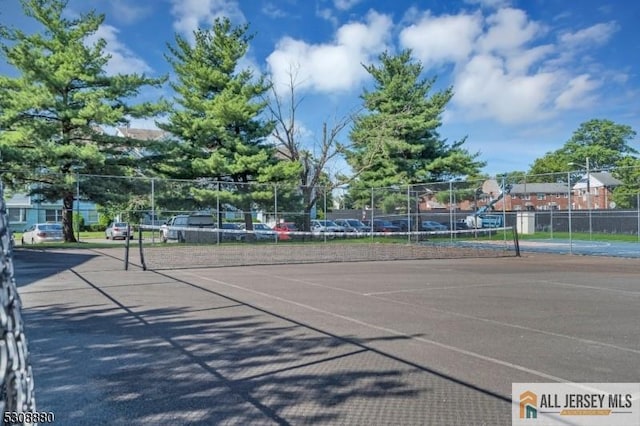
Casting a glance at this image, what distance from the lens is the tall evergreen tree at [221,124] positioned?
27625mm

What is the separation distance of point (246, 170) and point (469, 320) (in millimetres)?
22808

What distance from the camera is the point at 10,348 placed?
1.42 meters

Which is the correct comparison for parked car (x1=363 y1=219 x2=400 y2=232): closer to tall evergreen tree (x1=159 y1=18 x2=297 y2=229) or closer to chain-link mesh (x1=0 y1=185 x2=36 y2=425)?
tall evergreen tree (x1=159 y1=18 x2=297 y2=229)

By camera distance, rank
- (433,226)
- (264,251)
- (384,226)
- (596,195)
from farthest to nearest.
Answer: (433,226) → (596,195) → (384,226) → (264,251)

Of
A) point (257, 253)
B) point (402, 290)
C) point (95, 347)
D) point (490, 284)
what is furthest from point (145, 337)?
point (257, 253)

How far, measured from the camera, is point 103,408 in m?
4.04

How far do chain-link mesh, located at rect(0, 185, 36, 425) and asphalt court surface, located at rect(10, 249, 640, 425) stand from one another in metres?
2.53

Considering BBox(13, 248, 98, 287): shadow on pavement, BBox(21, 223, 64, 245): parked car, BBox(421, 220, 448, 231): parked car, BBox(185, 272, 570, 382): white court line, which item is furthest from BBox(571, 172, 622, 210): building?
BBox(21, 223, 64, 245): parked car

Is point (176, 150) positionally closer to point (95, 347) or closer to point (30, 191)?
point (30, 191)

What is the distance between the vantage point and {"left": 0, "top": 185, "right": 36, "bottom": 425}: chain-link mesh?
1.40 m

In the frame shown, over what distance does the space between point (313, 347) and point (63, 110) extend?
22.5m

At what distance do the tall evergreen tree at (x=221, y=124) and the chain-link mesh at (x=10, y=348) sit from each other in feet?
83.3

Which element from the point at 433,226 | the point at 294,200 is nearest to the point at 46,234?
the point at 294,200

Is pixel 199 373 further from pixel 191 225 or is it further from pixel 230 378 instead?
pixel 191 225
